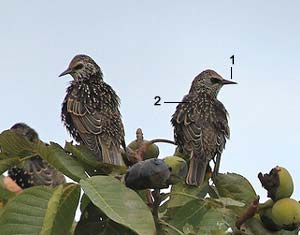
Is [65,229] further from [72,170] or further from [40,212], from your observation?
[72,170]

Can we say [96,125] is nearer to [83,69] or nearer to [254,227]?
[83,69]

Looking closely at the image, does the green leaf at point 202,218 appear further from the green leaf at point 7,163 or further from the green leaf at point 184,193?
the green leaf at point 7,163

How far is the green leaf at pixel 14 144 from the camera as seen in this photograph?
2.31 meters

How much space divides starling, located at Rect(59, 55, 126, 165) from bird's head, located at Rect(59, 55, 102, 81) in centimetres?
6

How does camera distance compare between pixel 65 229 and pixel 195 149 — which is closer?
pixel 65 229

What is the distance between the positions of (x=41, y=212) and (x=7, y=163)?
353 millimetres

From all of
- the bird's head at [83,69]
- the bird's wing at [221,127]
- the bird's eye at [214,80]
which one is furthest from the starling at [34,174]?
the bird's eye at [214,80]

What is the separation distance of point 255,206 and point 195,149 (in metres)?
1.98

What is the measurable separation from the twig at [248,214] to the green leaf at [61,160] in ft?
1.80

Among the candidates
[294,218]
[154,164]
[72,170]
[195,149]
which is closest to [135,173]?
[154,164]

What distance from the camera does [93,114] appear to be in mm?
4434

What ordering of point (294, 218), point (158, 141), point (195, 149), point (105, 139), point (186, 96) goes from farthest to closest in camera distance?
point (186, 96) → point (195, 149) → point (105, 139) → point (158, 141) → point (294, 218)

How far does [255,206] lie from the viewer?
2352 mm

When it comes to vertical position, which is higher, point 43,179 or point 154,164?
point 154,164
